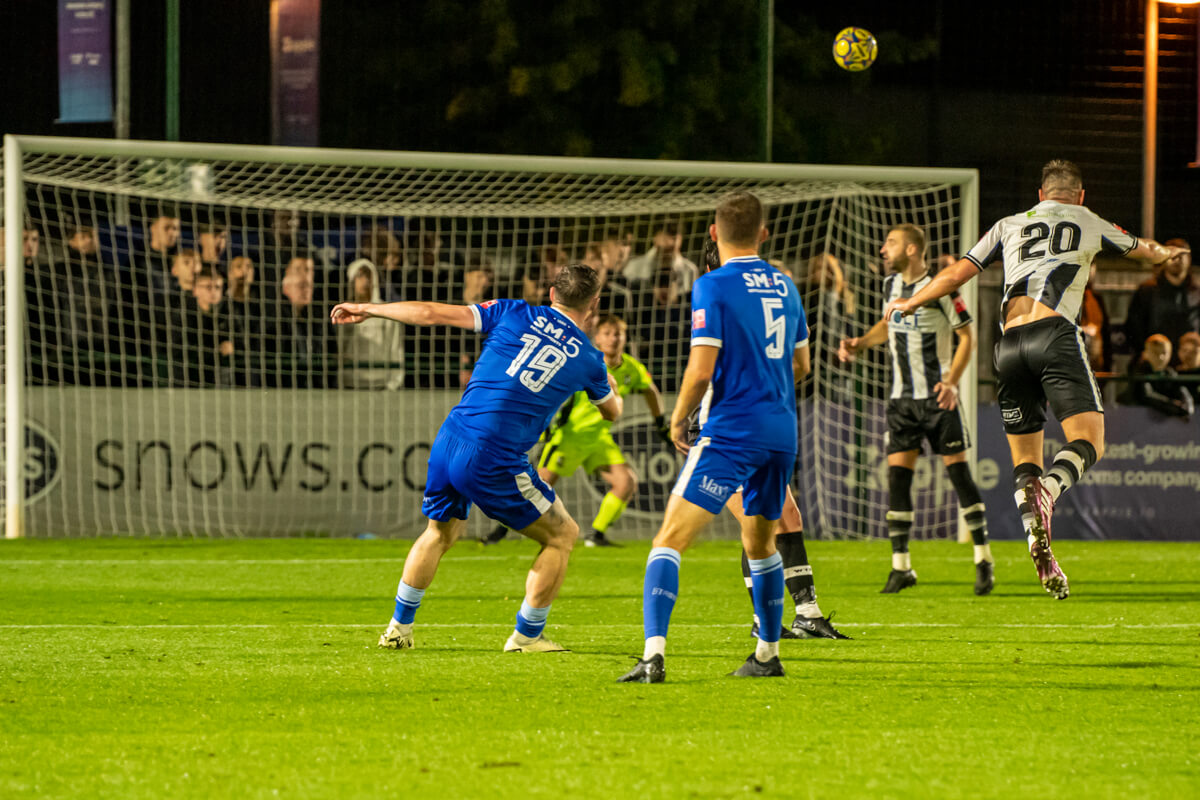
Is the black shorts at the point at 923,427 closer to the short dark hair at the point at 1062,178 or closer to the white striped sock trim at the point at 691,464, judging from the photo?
the short dark hair at the point at 1062,178

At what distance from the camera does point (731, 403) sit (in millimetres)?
5777

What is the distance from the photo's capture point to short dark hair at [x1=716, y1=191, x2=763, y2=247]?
5844 millimetres

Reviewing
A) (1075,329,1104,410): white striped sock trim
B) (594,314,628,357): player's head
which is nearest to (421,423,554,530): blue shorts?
(1075,329,1104,410): white striped sock trim

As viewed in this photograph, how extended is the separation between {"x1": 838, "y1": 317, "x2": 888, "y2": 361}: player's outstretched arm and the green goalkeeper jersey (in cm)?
331

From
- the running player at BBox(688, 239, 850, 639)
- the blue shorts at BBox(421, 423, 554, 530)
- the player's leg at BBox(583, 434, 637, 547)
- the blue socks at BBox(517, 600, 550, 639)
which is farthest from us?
the player's leg at BBox(583, 434, 637, 547)

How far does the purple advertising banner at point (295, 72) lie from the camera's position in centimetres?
1648

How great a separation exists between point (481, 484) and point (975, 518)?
4180 mm

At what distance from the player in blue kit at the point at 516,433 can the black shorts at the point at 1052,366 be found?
7.53ft

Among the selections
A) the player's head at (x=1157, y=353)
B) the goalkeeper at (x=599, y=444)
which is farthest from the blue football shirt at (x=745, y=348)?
the player's head at (x=1157, y=353)

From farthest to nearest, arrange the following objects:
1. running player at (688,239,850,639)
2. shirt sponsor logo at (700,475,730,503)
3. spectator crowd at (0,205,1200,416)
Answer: spectator crowd at (0,205,1200,416)
running player at (688,239,850,639)
shirt sponsor logo at (700,475,730,503)

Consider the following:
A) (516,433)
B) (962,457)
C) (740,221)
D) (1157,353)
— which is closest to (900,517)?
(962,457)

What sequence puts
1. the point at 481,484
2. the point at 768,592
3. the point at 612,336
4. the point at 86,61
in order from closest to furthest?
the point at 768,592 → the point at 481,484 → the point at 612,336 → the point at 86,61

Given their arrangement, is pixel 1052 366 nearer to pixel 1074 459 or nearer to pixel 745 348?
pixel 1074 459

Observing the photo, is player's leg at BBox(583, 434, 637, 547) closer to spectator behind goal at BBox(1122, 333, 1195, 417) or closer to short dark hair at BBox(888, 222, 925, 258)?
short dark hair at BBox(888, 222, 925, 258)
